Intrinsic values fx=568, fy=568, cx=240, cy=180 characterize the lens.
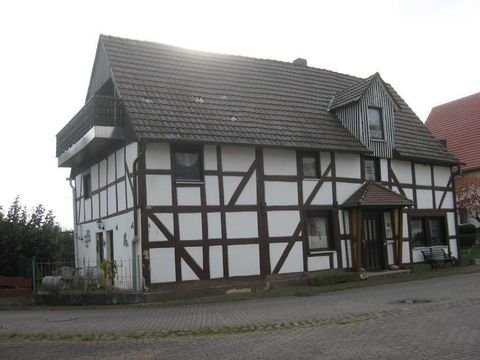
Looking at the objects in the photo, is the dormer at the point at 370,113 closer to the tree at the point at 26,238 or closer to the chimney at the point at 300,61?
the chimney at the point at 300,61

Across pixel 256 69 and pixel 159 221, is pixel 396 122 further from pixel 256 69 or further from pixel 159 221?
pixel 159 221

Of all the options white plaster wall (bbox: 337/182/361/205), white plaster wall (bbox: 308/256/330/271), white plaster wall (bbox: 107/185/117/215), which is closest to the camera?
white plaster wall (bbox: 107/185/117/215)

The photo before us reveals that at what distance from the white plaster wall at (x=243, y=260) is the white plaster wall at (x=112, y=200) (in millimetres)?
4236

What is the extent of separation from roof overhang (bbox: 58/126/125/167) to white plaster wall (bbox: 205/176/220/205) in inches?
118

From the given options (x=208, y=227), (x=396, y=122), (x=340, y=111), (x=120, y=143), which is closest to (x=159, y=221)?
(x=208, y=227)

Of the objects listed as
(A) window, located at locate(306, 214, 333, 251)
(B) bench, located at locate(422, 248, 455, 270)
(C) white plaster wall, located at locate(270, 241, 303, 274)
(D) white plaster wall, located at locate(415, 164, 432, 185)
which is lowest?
(B) bench, located at locate(422, 248, 455, 270)

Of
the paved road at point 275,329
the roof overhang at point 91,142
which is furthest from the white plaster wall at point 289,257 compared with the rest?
the roof overhang at point 91,142

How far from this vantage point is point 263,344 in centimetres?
904

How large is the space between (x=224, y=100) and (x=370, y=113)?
603 cm

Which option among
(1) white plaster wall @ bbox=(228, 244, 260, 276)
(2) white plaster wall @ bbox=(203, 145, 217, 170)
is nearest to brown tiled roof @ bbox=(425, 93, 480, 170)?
(1) white plaster wall @ bbox=(228, 244, 260, 276)

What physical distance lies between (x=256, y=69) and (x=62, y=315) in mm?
12599

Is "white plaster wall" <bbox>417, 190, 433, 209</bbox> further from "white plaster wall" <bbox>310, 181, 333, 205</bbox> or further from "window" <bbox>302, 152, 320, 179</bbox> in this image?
"window" <bbox>302, 152, 320, 179</bbox>

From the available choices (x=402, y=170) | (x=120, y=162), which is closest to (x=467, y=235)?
(x=402, y=170)

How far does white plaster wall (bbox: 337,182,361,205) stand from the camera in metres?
20.2
